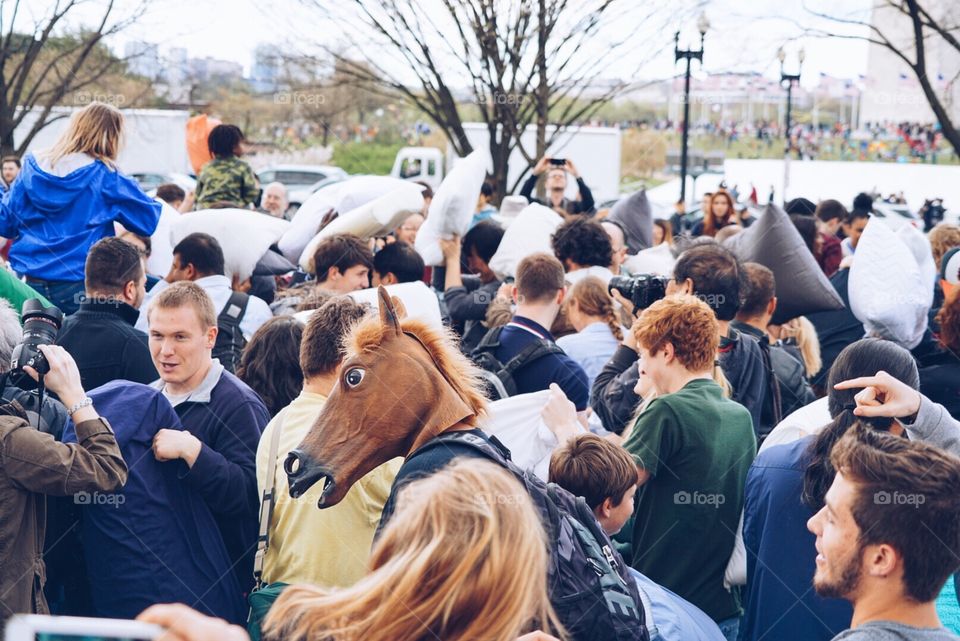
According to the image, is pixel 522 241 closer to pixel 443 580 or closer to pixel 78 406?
pixel 78 406

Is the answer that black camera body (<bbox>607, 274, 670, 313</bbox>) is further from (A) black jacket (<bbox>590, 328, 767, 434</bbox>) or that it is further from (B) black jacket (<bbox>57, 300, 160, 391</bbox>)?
(B) black jacket (<bbox>57, 300, 160, 391</bbox>)

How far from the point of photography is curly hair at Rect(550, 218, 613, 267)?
6.34m

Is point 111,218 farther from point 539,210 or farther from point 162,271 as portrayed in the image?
point 539,210

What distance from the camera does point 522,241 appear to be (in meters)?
7.27

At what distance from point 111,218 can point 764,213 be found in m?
3.99

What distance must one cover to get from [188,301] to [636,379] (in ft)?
6.09

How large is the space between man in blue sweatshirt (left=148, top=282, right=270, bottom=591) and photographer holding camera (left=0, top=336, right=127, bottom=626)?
0.87ft

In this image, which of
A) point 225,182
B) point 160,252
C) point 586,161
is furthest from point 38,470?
point 586,161

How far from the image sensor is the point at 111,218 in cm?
610

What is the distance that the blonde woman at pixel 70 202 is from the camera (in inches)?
238

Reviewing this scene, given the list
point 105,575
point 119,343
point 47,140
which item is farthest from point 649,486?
point 47,140

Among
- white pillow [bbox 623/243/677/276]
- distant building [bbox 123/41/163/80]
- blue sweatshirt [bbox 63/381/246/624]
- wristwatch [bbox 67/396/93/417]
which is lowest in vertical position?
blue sweatshirt [bbox 63/381/246/624]

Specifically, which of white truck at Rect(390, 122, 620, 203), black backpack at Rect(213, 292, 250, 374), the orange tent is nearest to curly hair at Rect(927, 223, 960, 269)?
black backpack at Rect(213, 292, 250, 374)

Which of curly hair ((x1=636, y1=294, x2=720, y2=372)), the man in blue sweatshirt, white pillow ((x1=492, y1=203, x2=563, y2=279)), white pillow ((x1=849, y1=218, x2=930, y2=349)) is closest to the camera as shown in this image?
the man in blue sweatshirt
